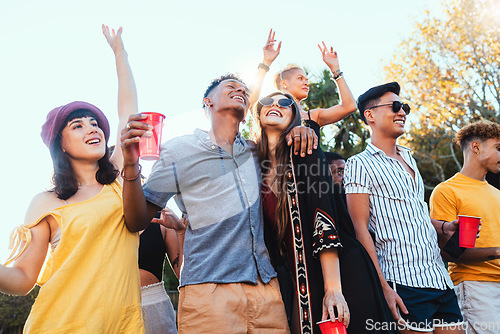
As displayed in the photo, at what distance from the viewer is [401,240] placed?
3166 millimetres

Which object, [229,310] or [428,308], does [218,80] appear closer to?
[229,310]

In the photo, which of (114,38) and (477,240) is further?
(477,240)

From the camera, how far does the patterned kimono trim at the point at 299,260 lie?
262cm

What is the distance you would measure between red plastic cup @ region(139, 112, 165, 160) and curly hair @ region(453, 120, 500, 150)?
3.62m

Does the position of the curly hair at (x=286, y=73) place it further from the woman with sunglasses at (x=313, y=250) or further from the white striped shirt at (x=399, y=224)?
the woman with sunglasses at (x=313, y=250)

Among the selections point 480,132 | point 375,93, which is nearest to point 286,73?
point 375,93

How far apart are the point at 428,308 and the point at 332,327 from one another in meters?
1.01

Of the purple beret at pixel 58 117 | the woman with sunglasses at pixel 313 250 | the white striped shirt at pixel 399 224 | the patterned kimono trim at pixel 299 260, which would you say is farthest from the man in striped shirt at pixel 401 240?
the purple beret at pixel 58 117

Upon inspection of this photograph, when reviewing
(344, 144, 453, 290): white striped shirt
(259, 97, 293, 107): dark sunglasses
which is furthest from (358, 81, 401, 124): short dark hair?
(259, 97, 293, 107): dark sunglasses

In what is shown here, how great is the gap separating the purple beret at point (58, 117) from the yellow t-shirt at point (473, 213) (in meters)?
3.18

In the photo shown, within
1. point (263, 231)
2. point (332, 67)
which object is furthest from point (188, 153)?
point (332, 67)

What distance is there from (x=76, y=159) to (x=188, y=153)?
0.70 metres

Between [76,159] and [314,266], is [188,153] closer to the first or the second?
[76,159]

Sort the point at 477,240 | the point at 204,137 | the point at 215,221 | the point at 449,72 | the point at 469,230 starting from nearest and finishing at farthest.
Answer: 1. the point at 215,221
2. the point at 204,137
3. the point at 469,230
4. the point at 477,240
5. the point at 449,72
